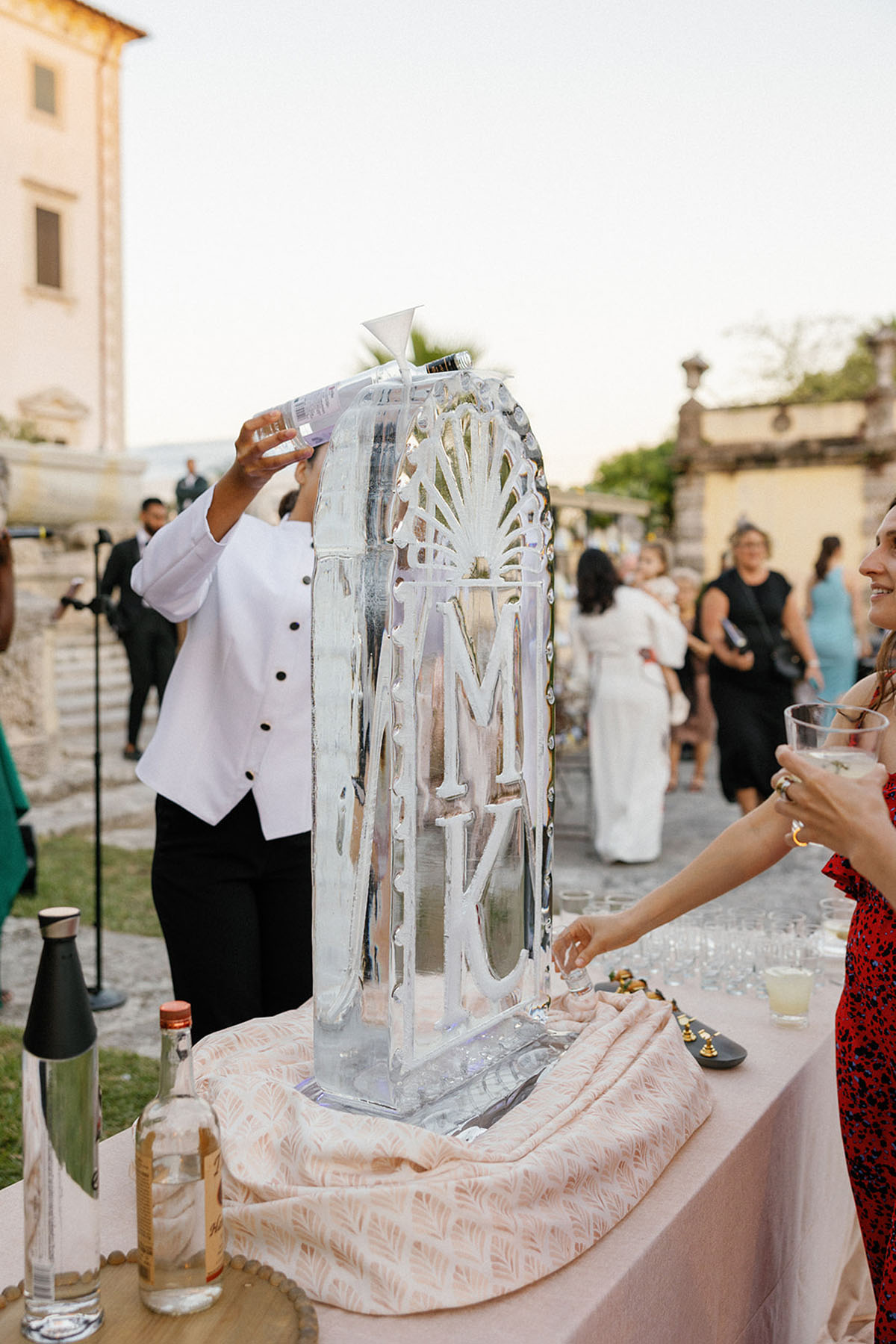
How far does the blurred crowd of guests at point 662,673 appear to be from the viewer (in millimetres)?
6441

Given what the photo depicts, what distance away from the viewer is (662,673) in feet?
23.3

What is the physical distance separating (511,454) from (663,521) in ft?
99.2

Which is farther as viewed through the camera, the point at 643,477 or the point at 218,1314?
the point at 643,477

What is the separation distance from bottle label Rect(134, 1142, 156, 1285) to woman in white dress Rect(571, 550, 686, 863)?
5.84m

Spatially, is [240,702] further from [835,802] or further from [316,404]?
[835,802]

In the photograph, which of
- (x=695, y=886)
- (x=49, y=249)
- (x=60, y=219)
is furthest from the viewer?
(x=60, y=219)

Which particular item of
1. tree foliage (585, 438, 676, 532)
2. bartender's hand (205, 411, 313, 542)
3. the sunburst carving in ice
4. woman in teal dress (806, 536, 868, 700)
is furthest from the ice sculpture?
tree foliage (585, 438, 676, 532)

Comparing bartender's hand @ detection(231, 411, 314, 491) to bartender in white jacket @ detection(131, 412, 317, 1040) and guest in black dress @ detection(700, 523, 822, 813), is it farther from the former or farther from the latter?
guest in black dress @ detection(700, 523, 822, 813)

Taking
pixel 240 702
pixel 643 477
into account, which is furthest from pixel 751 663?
pixel 643 477

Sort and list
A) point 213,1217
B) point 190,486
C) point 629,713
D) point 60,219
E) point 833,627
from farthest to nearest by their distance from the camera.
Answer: point 60,219
point 190,486
point 833,627
point 629,713
point 213,1217

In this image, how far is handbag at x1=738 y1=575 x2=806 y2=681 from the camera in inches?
251

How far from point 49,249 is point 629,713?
65.0 ft

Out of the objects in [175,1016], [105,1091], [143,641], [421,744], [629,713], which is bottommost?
[105,1091]

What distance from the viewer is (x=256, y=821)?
7.38ft
